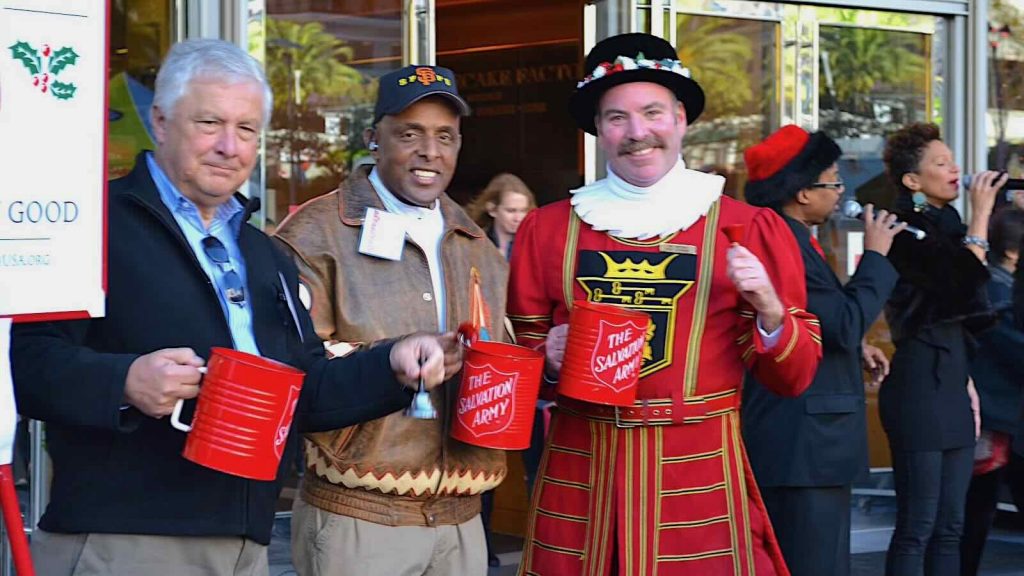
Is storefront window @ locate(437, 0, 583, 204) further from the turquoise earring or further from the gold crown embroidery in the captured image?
the gold crown embroidery

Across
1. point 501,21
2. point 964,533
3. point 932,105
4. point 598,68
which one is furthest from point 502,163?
point 598,68

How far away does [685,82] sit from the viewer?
11.6 feet

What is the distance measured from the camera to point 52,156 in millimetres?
2408

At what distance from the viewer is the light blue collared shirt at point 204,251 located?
260 cm

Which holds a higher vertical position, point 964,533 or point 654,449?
point 654,449

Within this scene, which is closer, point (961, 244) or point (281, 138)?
point (961, 244)

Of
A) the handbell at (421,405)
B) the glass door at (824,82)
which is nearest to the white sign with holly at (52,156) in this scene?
the handbell at (421,405)

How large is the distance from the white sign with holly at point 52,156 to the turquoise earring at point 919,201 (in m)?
3.65

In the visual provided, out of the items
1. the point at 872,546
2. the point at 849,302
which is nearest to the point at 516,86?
the point at 872,546

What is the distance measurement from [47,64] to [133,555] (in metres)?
0.84

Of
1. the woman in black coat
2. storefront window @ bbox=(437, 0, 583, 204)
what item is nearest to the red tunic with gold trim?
the woman in black coat

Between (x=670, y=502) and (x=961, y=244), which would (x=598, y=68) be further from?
(x=961, y=244)

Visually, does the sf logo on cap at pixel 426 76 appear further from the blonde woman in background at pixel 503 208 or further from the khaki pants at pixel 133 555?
the blonde woman in background at pixel 503 208

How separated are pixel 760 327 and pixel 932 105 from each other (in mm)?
4788
